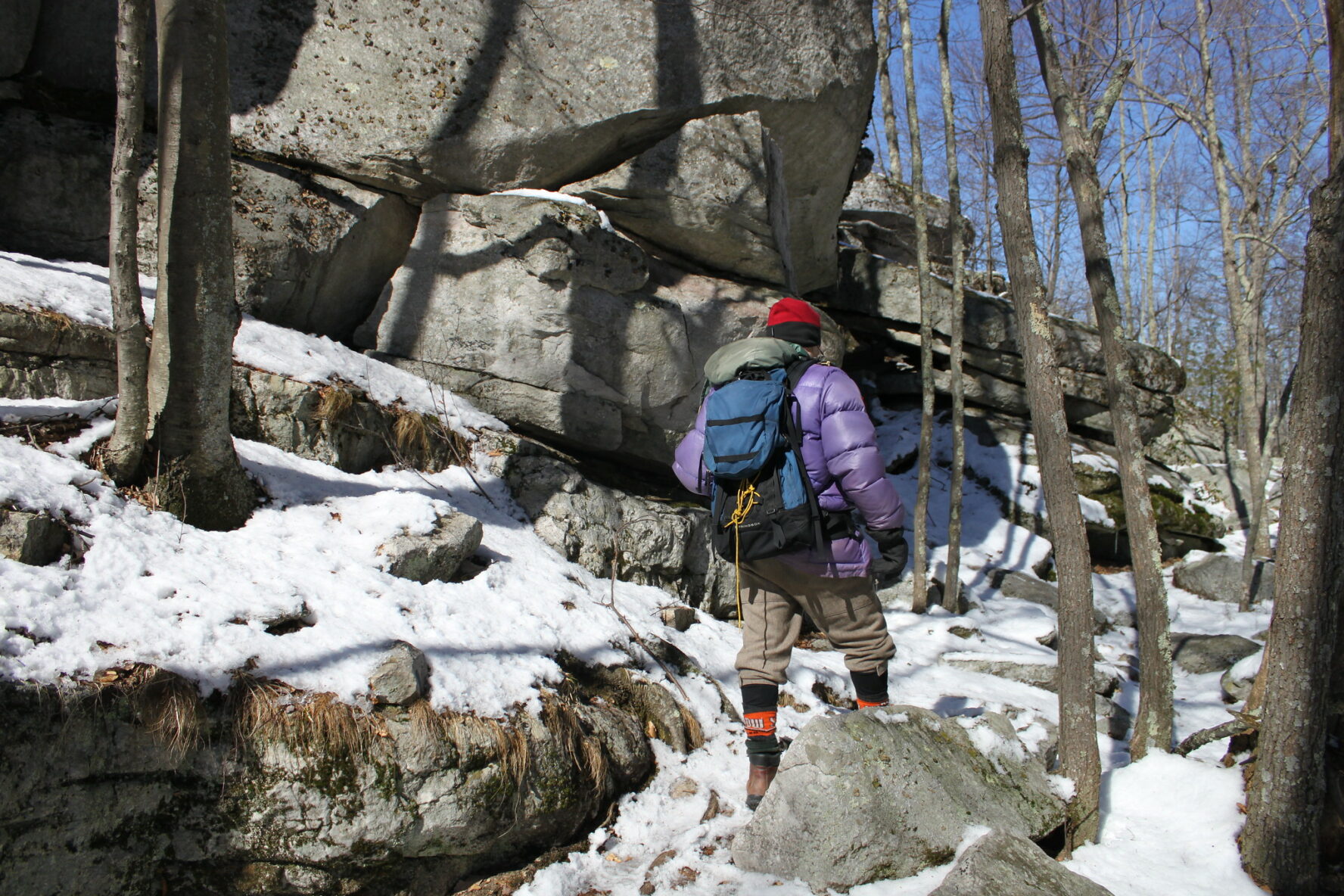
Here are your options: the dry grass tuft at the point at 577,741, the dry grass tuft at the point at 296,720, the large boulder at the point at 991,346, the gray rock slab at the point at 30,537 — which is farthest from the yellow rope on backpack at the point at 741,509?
Answer: the large boulder at the point at 991,346

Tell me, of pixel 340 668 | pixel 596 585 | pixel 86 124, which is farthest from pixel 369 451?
pixel 86 124

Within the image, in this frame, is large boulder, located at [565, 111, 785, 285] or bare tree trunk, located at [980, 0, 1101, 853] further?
large boulder, located at [565, 111, 785, 285]

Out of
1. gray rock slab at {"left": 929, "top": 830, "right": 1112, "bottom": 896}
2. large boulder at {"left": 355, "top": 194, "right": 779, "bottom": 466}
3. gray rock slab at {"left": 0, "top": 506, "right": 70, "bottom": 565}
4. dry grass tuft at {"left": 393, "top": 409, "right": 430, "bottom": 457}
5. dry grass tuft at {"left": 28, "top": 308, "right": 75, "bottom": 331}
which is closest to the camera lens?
gray rock slab at {"left": 929, "top": 830, "right": 1112, "bottom": 896}

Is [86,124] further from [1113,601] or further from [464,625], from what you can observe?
[1113,601]

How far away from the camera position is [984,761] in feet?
11.8

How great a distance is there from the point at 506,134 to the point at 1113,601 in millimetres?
9298

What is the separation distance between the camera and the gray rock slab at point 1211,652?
7770 mm

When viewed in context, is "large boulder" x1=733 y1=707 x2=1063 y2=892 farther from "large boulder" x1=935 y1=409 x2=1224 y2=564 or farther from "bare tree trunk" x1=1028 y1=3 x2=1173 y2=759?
"large boulder" x1=935 y1=409 x2=1224 y2=564

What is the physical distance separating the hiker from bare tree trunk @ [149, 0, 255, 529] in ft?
8.76

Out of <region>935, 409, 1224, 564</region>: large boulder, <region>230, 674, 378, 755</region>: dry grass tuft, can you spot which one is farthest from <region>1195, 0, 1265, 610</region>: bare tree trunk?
<region>230, 674, 378, 755</region>: dry grass tuft

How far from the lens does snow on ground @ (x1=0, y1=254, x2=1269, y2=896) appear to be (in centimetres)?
322

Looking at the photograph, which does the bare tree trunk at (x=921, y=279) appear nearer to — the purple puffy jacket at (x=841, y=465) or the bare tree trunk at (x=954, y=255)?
the bare tree trunk at (x=954, y=255)

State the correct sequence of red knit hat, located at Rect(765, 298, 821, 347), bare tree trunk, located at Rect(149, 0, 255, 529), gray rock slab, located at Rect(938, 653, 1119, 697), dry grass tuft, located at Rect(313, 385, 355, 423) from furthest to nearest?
gray rock slab, located at Rect(938, 653, 1119, 697)
dry grass tuft, located at Rect(313, 385, 355, 423)
bare tree trunk, located at Rect(149, 0, 255, 529)
red knit hat, located at Rect(765, 298, 821, 347)

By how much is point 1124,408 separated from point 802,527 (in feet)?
10.4
